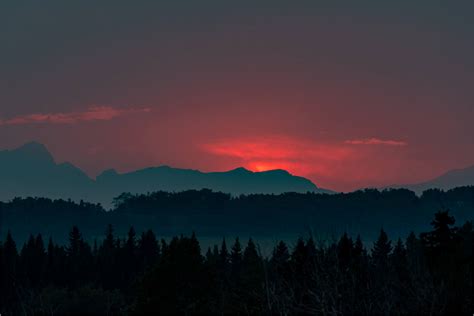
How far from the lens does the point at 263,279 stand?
6512 centimetres

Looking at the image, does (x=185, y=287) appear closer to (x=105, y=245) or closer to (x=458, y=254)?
(x=458, y=254)

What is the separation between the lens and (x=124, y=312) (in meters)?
80.1

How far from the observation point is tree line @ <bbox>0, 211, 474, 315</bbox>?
26.4 meters

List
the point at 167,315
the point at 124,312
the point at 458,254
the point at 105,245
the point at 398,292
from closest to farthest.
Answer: the point at 398,292 → the point at 458,254 → the point at 167,315 → the point at 124,312 → the point at 105,245

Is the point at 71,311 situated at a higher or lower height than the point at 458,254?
lower

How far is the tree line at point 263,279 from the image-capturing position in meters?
26.4

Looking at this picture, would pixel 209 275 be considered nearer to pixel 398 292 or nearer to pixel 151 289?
pixel 151 289

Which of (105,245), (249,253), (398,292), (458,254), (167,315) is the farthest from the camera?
(105,245)

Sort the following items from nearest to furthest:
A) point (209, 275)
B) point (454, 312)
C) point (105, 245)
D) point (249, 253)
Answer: point (454, 312) < point (209, 275) < point (249, 253) < point (105, 245)

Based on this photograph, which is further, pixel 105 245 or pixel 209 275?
pixel 105 245

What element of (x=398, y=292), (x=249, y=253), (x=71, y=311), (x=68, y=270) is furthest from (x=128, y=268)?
(x=398, y=292)

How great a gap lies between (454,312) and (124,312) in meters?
54.9

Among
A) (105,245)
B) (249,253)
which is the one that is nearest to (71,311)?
(249,253)

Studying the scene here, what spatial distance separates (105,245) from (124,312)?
4614 cm
